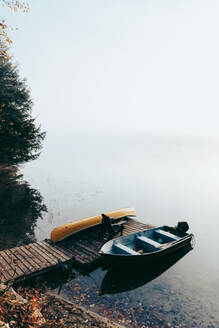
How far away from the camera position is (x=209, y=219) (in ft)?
68.6

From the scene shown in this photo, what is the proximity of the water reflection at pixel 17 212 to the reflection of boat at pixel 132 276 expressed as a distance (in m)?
5.65

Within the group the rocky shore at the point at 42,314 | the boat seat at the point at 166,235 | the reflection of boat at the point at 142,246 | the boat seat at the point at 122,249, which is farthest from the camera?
the boat seat at the point at 166,235

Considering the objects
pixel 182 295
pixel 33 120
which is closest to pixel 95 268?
pixel 182 295

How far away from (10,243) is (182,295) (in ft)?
30.3

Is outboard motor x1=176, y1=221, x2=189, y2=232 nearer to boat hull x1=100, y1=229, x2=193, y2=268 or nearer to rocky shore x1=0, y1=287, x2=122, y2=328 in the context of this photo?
boat hull x1=100, y1=229, x2=193, y2=268

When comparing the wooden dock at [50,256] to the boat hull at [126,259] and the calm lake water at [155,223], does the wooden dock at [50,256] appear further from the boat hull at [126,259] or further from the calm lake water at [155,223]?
the boat hull at [126,259]

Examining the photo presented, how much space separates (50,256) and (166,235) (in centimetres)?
683

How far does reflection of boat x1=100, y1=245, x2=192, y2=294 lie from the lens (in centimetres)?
930

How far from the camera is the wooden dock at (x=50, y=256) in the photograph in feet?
27.5

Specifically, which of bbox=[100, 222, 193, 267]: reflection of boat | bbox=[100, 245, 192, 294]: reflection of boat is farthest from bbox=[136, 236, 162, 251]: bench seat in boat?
bbox=[100, 245, 192, 294]: reflection of boat

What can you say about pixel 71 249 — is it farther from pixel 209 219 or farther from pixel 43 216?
pixel 209 219

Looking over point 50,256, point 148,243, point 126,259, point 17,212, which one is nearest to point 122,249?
point 126,259

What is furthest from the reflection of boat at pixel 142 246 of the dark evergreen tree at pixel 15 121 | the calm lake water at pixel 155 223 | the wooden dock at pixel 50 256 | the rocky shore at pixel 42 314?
the dark evergreen tree at pixel 15 121

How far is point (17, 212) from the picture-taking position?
16.8 m
